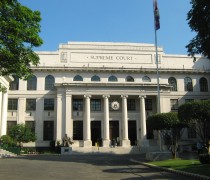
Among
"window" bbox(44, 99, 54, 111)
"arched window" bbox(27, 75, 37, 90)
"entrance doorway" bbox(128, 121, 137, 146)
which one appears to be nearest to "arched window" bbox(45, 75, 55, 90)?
"arched window" bbox(27, 75, 37, 90)

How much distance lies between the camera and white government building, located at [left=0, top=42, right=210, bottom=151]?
1875 inches

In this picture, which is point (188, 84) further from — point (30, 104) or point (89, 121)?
point (30, 104)

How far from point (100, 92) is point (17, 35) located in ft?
108

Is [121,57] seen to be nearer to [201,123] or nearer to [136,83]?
[136,83]

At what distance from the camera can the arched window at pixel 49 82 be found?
1998 inches

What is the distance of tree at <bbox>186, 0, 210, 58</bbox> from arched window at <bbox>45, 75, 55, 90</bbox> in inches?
1381

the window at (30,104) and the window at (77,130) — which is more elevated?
the window at (30,104)

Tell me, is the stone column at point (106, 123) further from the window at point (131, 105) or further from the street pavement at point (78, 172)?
the street pavement at point (78, 172)

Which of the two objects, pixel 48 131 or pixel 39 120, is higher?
pixel 39 120

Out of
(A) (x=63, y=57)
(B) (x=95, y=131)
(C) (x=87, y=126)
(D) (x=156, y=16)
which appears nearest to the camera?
(D) (x=156, y=16)

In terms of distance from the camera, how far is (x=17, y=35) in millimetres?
15359

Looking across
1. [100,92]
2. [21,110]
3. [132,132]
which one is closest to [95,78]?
[100,92]

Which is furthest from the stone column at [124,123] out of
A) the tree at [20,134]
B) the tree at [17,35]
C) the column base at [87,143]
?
the tree at [17,35]

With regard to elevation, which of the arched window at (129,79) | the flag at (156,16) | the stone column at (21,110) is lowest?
the stone column at (21,110)
